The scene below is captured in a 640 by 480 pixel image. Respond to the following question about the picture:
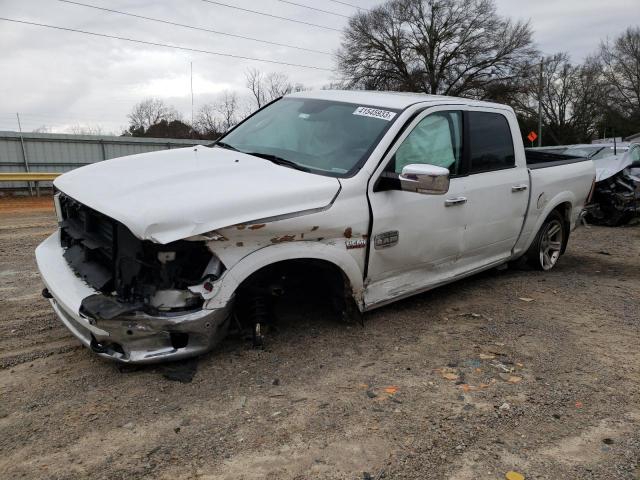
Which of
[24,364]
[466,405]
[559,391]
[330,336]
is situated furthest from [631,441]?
[24,364]

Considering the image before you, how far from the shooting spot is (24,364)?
3494 mm

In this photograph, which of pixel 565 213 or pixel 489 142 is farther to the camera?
pixel 565 213

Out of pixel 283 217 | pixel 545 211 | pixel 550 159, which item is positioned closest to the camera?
pixel 283 217

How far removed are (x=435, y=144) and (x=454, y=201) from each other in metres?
0.48

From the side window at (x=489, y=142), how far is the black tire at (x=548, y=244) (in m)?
1.16

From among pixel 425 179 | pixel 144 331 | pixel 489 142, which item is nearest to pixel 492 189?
pixel 489 142

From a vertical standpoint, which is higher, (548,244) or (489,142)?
(489,142)

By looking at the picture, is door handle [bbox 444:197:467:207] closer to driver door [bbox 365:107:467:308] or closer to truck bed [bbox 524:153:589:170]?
driver door [bbox 365:107:467:308]

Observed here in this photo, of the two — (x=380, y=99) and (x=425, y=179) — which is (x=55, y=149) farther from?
(x=425, y=179)

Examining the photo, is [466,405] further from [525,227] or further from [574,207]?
[574,207]

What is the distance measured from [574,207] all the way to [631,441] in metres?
3.99

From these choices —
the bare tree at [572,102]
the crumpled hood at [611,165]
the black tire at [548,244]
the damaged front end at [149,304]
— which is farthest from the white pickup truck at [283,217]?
the bare tree at [572,102]

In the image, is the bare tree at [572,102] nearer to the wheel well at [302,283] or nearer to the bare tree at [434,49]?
the bare tree at [434,49]

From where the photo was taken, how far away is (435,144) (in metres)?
4.36
